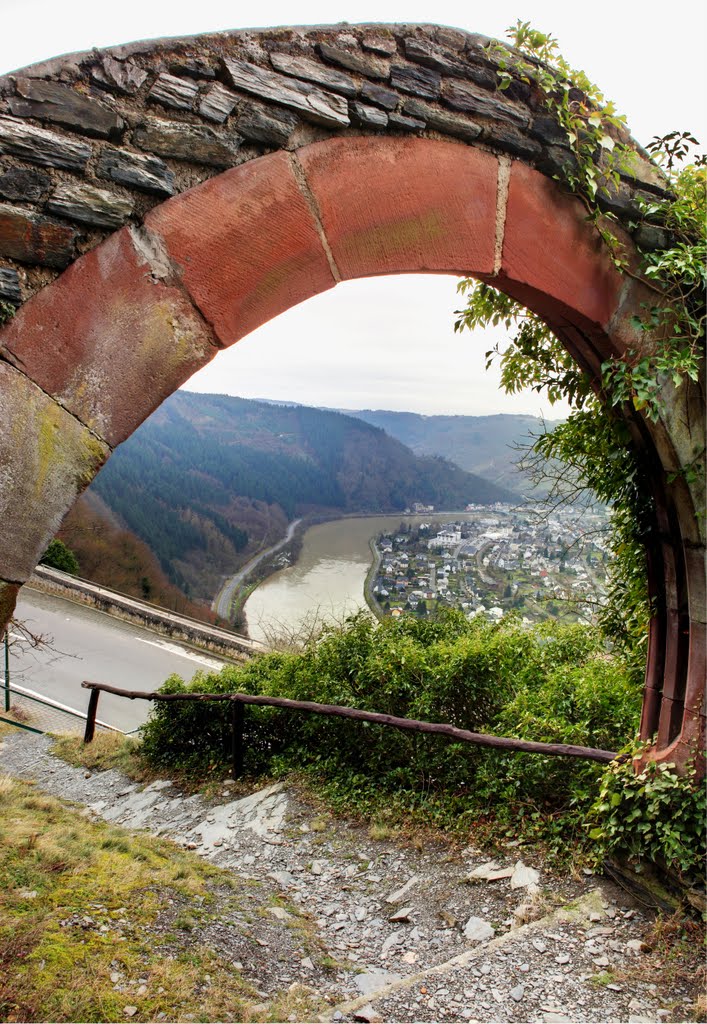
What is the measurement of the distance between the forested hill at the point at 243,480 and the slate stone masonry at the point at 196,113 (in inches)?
748

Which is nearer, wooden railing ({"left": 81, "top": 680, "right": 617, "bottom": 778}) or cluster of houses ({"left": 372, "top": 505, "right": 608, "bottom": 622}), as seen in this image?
wooden railing ({"left": 81, "top": 680, "right": 617, "bottom": 778})

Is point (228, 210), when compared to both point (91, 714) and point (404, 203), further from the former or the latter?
point (91, 714)

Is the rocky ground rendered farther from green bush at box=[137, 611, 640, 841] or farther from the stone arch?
the stone arch

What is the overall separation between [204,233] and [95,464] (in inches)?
27.3

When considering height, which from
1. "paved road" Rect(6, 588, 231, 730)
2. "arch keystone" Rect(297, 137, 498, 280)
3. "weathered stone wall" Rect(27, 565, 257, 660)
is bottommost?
"paved road" Rect(6, 588, 231, 730)

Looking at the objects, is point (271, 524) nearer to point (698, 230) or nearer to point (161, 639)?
point (161, 639)

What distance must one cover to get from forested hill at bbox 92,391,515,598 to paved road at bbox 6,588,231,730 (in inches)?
375

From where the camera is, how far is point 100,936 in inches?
105

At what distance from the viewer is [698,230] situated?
2.45 m

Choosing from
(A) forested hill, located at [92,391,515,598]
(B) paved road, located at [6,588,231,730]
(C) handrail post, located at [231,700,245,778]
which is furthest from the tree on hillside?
(C) handrail post, located at [231,700,245,778]

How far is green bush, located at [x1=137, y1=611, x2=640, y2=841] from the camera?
3619 millimetres

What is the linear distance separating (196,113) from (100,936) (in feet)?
9.63

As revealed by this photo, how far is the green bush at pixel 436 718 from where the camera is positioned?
11.9 ft

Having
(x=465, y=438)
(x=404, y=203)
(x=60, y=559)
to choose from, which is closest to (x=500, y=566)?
(x=404, y=203)
